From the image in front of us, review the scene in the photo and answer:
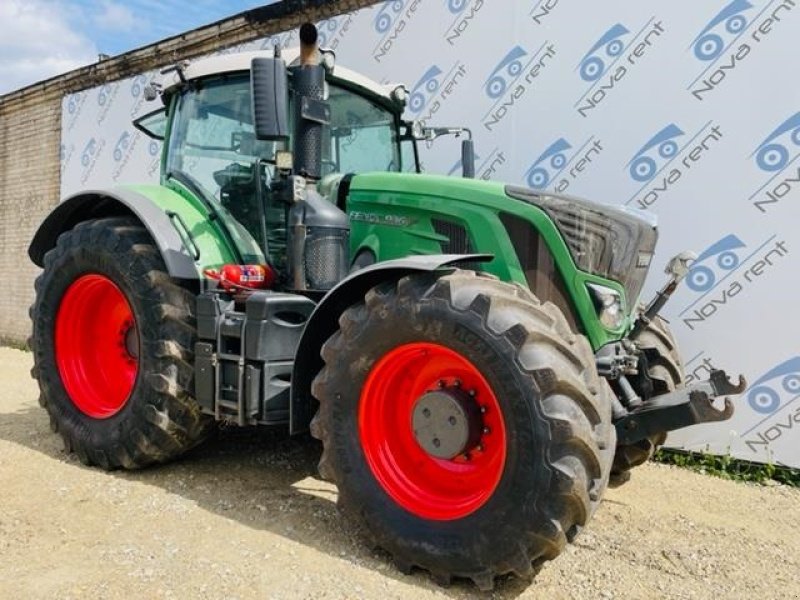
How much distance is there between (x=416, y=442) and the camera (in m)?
3.02

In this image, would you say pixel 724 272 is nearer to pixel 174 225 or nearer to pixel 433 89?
pixel 433 89

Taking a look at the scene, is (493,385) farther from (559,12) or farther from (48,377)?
(559,12)

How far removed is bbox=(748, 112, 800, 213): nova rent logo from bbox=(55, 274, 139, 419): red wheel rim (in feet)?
13.6

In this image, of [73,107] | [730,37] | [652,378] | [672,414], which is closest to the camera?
[672,414]

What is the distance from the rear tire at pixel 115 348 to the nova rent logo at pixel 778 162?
146 inches

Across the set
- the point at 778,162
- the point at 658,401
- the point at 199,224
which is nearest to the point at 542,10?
the point at 778,162

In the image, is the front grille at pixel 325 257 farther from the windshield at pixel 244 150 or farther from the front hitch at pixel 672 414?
the front hitch at pixel 672 414

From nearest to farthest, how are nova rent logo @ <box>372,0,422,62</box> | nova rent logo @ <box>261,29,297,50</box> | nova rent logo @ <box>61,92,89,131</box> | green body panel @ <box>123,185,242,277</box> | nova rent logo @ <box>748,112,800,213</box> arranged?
green body panel @ <box>123,185,242,277</box>
nova rent logo @ <box>748,112,800,213</box>
nova rent logo @ <box>372,0,422,62</box>
nova rent logo @ <box>261,29,297,50</box>
nova rent logo @ <box>61,92,89,131</box>

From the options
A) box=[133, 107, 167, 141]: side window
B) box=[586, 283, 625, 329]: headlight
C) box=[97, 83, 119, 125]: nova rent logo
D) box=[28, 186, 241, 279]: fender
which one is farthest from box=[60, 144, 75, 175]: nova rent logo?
box=[586, 283, 625, 329]: headlight

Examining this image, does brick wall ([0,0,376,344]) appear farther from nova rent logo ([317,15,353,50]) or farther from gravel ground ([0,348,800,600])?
gravel ground ([0,348,800,600])

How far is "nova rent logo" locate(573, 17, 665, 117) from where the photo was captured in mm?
5008

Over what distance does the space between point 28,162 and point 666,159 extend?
921 centimetres

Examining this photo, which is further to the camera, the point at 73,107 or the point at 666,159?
the point at 73,107

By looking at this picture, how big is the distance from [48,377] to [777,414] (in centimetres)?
475
